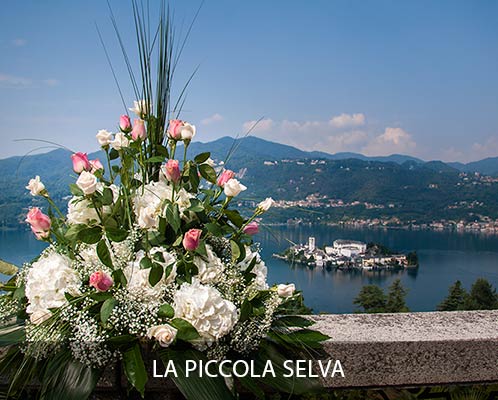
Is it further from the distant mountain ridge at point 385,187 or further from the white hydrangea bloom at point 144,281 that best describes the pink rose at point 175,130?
the distant mountain ridge at point 385,187

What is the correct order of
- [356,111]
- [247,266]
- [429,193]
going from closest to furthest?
[247,266], [429,193], [356,111]

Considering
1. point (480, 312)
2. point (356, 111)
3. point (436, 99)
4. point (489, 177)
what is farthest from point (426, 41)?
point (480, 312)

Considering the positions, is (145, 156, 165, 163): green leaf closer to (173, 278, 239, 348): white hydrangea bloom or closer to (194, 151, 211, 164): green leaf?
(194, 151, 211, 164): green leaf

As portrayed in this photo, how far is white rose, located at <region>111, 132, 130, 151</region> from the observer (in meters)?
1.54

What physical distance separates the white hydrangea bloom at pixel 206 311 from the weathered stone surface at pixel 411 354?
46 cm

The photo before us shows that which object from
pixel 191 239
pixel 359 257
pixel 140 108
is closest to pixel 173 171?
pixel 191 239

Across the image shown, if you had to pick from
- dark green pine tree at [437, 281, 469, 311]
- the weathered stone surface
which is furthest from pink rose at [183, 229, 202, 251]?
dark green pine tree at [437, 281, 469, 311]

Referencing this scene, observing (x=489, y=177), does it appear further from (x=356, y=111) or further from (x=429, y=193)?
(x=356, y=111)

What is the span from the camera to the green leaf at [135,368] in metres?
1.22

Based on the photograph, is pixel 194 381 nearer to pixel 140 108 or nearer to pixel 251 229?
pixel 251 229

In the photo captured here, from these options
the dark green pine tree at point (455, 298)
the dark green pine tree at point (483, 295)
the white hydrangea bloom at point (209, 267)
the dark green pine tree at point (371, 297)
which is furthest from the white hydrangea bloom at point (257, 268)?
the dark green pine tree at point (483, 295)

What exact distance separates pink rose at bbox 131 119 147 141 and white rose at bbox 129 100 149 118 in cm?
12

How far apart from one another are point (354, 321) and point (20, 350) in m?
1.07

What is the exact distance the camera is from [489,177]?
106 feet
